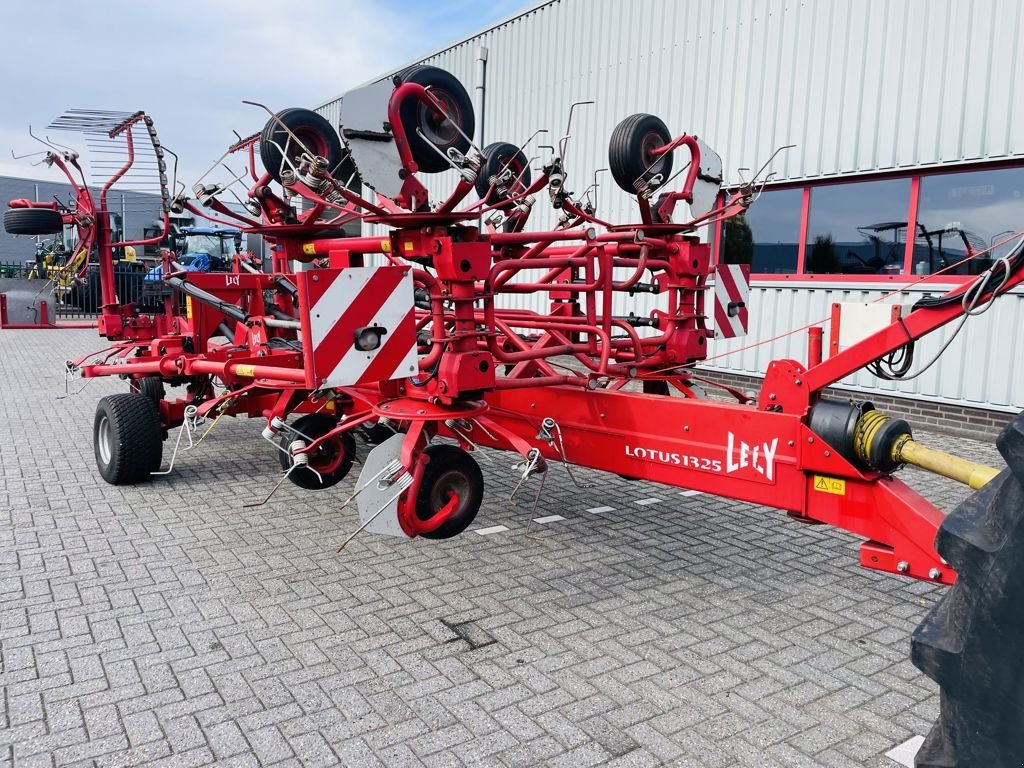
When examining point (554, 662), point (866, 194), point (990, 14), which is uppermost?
point (990, 14)

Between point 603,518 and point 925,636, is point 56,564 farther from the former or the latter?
point 925,636

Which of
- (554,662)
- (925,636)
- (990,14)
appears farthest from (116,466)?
(990,14)

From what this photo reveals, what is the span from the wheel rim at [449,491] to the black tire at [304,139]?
2.26 meters

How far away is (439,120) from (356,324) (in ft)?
3.61

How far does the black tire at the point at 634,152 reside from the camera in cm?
478

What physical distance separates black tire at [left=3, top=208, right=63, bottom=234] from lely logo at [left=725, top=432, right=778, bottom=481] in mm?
6701

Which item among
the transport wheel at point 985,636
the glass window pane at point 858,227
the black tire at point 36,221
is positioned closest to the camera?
the transport wheel at point 985,636

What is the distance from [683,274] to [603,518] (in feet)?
5.18

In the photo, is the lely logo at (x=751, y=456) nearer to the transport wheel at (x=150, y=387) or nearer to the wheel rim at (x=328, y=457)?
the wheel rim at (x=328, y=457)

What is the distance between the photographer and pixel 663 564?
4.27m

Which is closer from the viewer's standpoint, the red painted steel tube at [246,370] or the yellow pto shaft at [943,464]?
the yellow pto shaft at [943,464]

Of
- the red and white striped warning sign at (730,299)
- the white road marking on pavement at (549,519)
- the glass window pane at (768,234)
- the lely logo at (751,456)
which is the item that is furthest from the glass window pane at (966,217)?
the lely logo at (751,456)

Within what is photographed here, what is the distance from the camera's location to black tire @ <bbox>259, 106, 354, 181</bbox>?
5.00m

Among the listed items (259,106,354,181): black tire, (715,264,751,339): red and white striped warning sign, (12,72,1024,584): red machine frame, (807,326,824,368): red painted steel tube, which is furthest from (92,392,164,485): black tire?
(807,326,824,368): red painted steel tube
